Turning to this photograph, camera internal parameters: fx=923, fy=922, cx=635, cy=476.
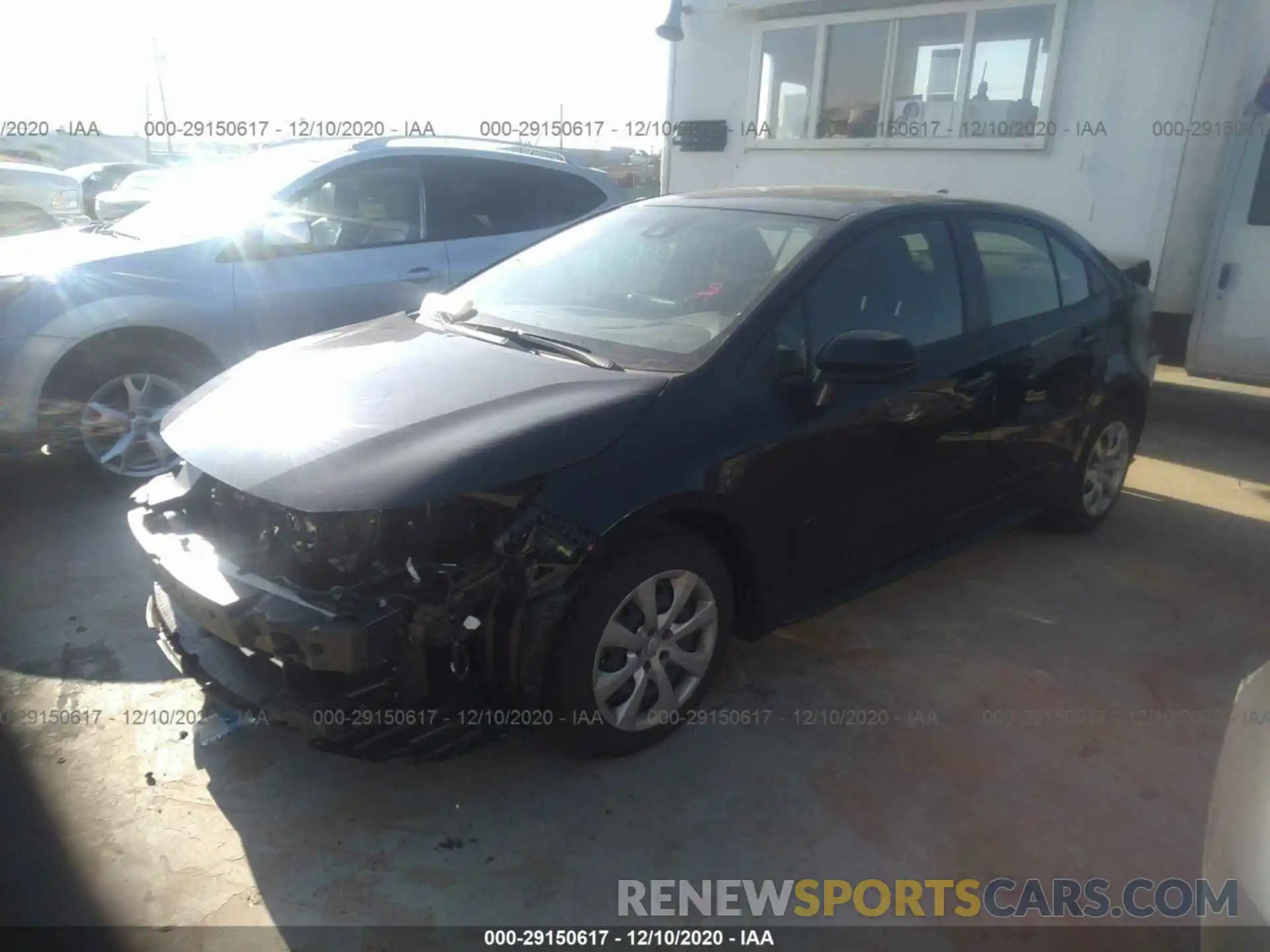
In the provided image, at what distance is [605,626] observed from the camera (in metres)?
2.55

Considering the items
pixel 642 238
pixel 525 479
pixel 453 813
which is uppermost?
pixel 642 238

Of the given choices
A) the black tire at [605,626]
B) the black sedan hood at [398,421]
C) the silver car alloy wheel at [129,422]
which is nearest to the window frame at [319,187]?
the silver car alloy wheel at [129,422]

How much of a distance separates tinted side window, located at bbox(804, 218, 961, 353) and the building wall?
474 centimetres

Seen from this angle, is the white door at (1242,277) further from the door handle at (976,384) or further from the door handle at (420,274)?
the door handle at (420,274)

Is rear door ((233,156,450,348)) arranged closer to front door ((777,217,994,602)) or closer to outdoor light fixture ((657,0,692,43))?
front door ((777,217,994,602))

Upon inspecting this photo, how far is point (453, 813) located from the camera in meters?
2.63

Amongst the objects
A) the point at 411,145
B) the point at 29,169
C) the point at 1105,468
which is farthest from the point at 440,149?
the point at 29,169

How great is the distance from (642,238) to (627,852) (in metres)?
2.25

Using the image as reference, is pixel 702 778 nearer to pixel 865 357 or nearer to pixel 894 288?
pixel 865 357

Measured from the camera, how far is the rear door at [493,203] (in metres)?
5.66

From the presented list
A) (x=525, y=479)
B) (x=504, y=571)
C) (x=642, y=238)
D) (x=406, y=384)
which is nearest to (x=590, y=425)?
(x=525, y=479)

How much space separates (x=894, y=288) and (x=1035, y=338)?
922 millimetres

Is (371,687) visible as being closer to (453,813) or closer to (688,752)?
(453,813)

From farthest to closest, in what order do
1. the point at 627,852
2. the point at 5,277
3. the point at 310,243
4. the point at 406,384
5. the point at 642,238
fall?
the point at 310,243
the point at 5,277
the point at 642,238
the point at 406,384
the point at 627,852
